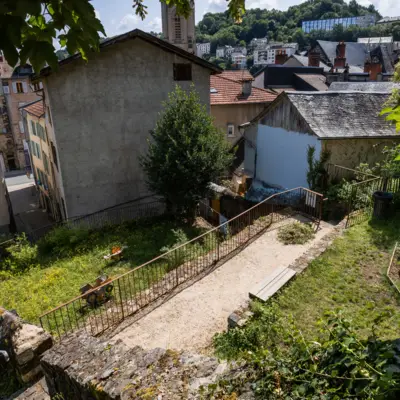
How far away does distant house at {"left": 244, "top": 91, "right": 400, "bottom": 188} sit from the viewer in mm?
14164

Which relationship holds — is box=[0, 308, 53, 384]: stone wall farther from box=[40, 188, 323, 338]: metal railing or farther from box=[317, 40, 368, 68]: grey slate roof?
box=[317, 40, 368, 68]: grey slate roof

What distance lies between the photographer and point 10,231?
59.0 ft

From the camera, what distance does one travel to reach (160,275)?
34.5 feet

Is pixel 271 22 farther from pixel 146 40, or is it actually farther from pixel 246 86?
pixel 146 40

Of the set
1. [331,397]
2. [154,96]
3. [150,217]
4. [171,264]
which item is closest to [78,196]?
[150,217]

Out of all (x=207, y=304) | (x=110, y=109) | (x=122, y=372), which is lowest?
(x=207, y=304)

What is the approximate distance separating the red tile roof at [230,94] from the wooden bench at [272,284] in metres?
18.1

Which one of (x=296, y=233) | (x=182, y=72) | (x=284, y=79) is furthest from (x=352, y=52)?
(x=296, y=233)

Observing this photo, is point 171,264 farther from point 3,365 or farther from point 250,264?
point 3,365

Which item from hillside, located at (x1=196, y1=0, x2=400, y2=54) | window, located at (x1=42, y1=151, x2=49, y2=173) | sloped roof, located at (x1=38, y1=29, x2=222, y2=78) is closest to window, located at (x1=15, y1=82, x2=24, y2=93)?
window, located at (x1=42, y1=151, x2=49, y2=173)

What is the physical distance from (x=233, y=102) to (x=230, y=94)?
113 cm

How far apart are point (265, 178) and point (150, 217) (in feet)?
21.4

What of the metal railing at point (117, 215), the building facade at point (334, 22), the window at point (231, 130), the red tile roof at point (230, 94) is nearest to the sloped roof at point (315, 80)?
the red tile roof at point (230, 94)

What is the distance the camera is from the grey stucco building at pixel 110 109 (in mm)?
15031
